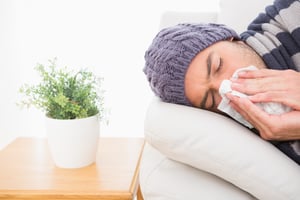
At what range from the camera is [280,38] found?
107 cm

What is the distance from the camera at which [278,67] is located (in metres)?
1.02

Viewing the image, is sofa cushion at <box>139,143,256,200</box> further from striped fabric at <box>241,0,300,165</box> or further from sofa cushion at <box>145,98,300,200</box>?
striped fabric at <box>241,0,300,165</box>

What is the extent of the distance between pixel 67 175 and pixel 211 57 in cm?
56

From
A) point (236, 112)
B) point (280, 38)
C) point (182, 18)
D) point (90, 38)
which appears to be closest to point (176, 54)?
point (236, 112)

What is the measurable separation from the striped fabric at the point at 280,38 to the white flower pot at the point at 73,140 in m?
0.53

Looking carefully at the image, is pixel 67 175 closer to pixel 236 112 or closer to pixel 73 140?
pixel 73 140

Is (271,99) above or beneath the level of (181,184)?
above

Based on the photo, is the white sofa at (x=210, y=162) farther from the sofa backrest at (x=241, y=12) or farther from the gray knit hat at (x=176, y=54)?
the sofa backrest at (x=241, y=12)

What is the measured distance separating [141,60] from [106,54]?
165mm

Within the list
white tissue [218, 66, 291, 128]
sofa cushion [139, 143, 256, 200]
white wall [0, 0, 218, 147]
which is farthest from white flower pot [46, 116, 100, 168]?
white wall [0, 0, 218, 147]

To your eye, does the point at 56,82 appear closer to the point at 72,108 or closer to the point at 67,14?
the point at 72,108

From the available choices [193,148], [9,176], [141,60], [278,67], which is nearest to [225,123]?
[193,148]

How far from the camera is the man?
0.98m

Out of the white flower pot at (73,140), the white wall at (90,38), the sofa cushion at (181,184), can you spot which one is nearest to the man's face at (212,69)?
the sofa cushion at (181,184)
